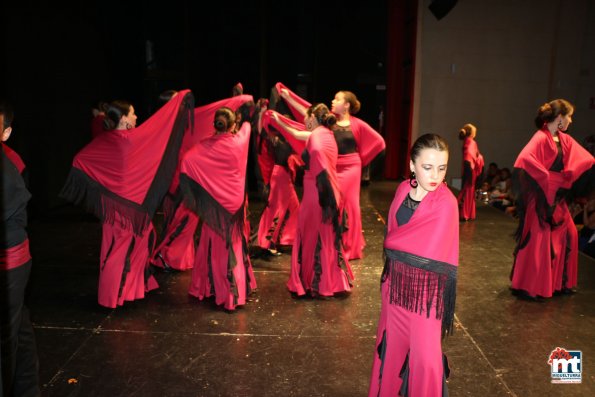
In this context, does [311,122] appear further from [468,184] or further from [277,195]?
[468,184]

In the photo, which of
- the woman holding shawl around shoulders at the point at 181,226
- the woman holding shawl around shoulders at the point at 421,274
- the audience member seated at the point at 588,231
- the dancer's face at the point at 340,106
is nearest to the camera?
the woman holding shawl around shoulders at the point at 421,274

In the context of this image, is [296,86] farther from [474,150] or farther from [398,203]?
[398,203]

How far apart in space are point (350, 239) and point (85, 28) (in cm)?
501

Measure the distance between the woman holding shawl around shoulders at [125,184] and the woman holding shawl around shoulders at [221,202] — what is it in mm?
309

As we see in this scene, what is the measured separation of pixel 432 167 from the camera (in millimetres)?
2131

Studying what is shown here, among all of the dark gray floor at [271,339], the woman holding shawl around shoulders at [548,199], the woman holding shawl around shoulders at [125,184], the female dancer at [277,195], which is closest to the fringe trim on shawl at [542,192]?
the woman holding shawl around shoulders at [548,199]

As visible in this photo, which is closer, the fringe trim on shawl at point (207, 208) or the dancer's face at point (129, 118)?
the fringe trim on shawl at point (207, 208)

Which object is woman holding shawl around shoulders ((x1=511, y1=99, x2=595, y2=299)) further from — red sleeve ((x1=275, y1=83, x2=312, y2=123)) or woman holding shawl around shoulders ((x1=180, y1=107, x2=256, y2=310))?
woman holding shawl around shoulders ((x1=180, y1=107, x2=256, y2=310))

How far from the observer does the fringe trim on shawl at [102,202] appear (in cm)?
379

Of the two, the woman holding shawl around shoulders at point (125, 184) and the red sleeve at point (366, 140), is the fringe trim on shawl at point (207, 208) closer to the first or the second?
the woman holding shawl around shoulders at point (125, 184)

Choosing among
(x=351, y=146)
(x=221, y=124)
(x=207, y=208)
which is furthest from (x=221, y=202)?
(x=351, y=146)

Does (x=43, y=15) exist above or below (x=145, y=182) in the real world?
above

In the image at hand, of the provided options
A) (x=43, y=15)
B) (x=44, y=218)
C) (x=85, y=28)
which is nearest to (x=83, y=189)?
(x=44, y=218)

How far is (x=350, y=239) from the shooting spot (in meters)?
5.11
